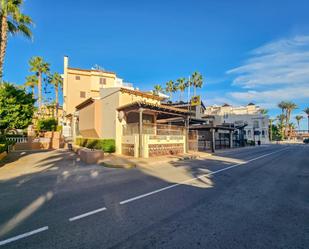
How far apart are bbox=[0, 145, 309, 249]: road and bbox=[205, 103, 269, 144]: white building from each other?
53048 mm

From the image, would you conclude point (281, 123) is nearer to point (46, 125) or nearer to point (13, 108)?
point (46, 125)

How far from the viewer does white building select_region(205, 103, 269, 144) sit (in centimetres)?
5725

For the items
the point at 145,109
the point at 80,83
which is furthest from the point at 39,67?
the point at 145,109

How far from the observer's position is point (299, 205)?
498cm

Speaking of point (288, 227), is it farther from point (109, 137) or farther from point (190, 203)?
point (109, 137)

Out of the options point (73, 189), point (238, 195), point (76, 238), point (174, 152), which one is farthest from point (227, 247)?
point (174, 152)

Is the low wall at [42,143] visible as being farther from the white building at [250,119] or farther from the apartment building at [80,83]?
the white building at [250,119]

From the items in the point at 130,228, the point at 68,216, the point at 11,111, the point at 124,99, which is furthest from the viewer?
the point at 124,99

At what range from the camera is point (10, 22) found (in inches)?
565

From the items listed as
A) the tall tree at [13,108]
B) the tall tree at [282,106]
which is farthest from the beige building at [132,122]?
the tall tree at [282,106]

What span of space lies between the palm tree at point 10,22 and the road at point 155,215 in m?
11.5

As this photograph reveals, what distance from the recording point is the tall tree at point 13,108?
12.7m

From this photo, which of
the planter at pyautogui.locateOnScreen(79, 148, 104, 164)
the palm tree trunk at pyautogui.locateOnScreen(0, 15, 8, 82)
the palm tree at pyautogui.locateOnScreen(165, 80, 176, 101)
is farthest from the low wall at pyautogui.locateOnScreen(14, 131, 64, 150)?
the palm tree at pyautogui.locateOnScreen(165, 80, 176, 101)

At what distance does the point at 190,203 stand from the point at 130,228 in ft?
6.75
